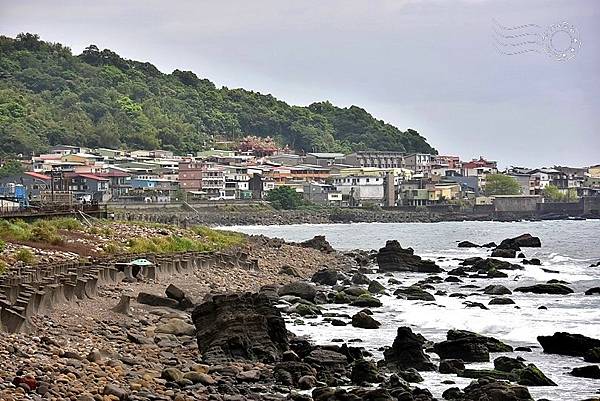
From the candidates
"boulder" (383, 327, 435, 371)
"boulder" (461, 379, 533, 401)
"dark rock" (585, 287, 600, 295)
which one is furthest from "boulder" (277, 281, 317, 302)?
"boulder" (461, 379, 533, 401)

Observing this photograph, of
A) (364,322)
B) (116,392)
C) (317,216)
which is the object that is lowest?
(317,216)

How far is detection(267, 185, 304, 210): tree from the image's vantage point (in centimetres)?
12379

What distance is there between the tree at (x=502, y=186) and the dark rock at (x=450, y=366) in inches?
5199

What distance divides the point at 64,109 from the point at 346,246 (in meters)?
99.1

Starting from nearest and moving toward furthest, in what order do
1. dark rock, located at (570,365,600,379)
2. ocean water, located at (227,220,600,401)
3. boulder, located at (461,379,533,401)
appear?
boulder, located at (461,379,533,401) < ocean water, located at (227,220,600,401) < dark rock, located at (570,365,600,379)

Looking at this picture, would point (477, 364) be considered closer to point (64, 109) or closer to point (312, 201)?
point (312, 201)

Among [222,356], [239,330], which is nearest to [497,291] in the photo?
[239,330]

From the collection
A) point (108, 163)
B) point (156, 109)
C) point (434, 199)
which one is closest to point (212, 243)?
point (108, 163)

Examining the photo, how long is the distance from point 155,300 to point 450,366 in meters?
8.13

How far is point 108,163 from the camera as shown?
128 metres

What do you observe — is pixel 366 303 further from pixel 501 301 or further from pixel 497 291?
pixel 497 291

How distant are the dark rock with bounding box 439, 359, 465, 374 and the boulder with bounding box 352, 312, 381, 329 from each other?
6011 mm

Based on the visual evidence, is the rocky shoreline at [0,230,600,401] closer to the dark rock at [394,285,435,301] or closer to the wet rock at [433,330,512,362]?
the wet rock at [433,330,512,362]

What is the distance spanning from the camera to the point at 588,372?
66.3 ft
